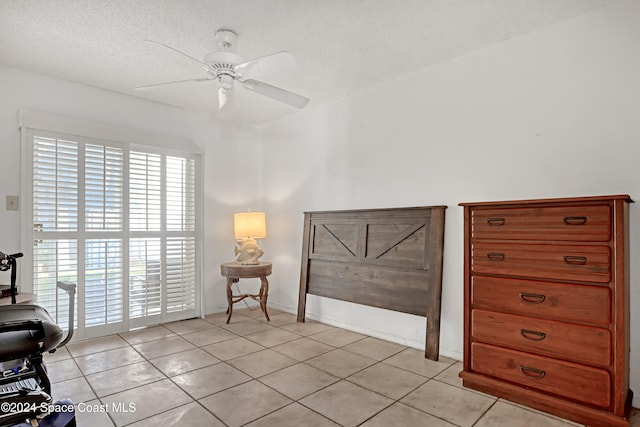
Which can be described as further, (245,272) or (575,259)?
(245,272)

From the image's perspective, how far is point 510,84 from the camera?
271 centimetres

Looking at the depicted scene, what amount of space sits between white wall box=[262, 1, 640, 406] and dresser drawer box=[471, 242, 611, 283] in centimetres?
44

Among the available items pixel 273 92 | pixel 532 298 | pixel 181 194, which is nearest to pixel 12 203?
pixel 181 194

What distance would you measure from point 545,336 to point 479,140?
1508mm

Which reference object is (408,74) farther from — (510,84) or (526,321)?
(526,321)

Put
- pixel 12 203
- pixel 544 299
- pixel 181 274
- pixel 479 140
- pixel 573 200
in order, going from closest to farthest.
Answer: pixel 573 200
pixel 544 299
pixel 479 140
pixel 12 203
pixel 181 274

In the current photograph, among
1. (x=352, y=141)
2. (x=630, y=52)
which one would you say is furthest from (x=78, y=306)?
(x=630, y=52)

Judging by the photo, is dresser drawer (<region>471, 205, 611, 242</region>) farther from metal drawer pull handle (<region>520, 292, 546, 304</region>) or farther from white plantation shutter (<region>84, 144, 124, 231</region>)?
white plantation shutter (<region>84, 144, 124, 231</region>)

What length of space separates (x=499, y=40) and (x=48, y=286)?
14.1 ft

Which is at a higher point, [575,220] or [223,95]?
[223,95]

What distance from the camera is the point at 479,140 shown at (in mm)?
2859

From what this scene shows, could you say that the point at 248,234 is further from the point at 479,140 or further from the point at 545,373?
the point at 545,373

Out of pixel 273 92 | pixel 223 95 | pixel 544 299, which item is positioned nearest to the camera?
pixel 544 299

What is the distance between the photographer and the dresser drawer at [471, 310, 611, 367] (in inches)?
76.6
